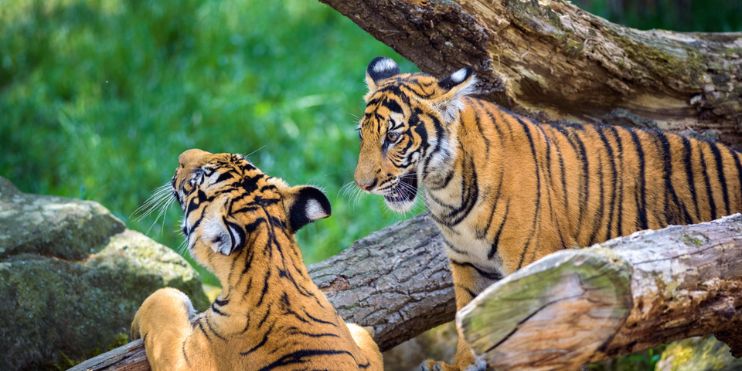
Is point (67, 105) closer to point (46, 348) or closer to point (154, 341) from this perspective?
point (46, 348)

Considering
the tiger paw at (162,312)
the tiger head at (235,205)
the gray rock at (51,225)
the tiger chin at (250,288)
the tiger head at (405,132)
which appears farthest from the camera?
the gray rock at (51,225)

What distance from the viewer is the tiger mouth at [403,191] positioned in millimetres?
4250

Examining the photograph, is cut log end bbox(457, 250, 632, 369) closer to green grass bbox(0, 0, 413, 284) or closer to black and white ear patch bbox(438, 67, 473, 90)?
black and white ear patch bbox(438, 67, 473, 90)

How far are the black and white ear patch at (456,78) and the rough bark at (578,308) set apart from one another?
1.22 metres

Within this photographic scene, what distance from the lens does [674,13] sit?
8453 mm

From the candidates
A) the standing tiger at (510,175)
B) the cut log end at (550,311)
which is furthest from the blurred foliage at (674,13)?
the cut log end at (550,311)

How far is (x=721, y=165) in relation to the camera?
4621 mm

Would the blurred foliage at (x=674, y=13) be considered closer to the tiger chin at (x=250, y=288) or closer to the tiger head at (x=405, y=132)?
the tiger head at (x=405, y=132)

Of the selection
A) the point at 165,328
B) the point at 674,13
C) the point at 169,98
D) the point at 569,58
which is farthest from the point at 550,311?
the point at 674,13

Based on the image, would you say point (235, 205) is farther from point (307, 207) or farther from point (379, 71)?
point (379, 71)

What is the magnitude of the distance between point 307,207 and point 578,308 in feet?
4.51

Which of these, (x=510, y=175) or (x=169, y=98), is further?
(x=169, y=98)

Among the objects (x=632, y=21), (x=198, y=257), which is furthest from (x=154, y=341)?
(x=632, y=21)

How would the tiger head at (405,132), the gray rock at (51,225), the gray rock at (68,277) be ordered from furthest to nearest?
the gray rock at (51,225)
the gray rock at (68,277)
the tiger head at (405,132)
